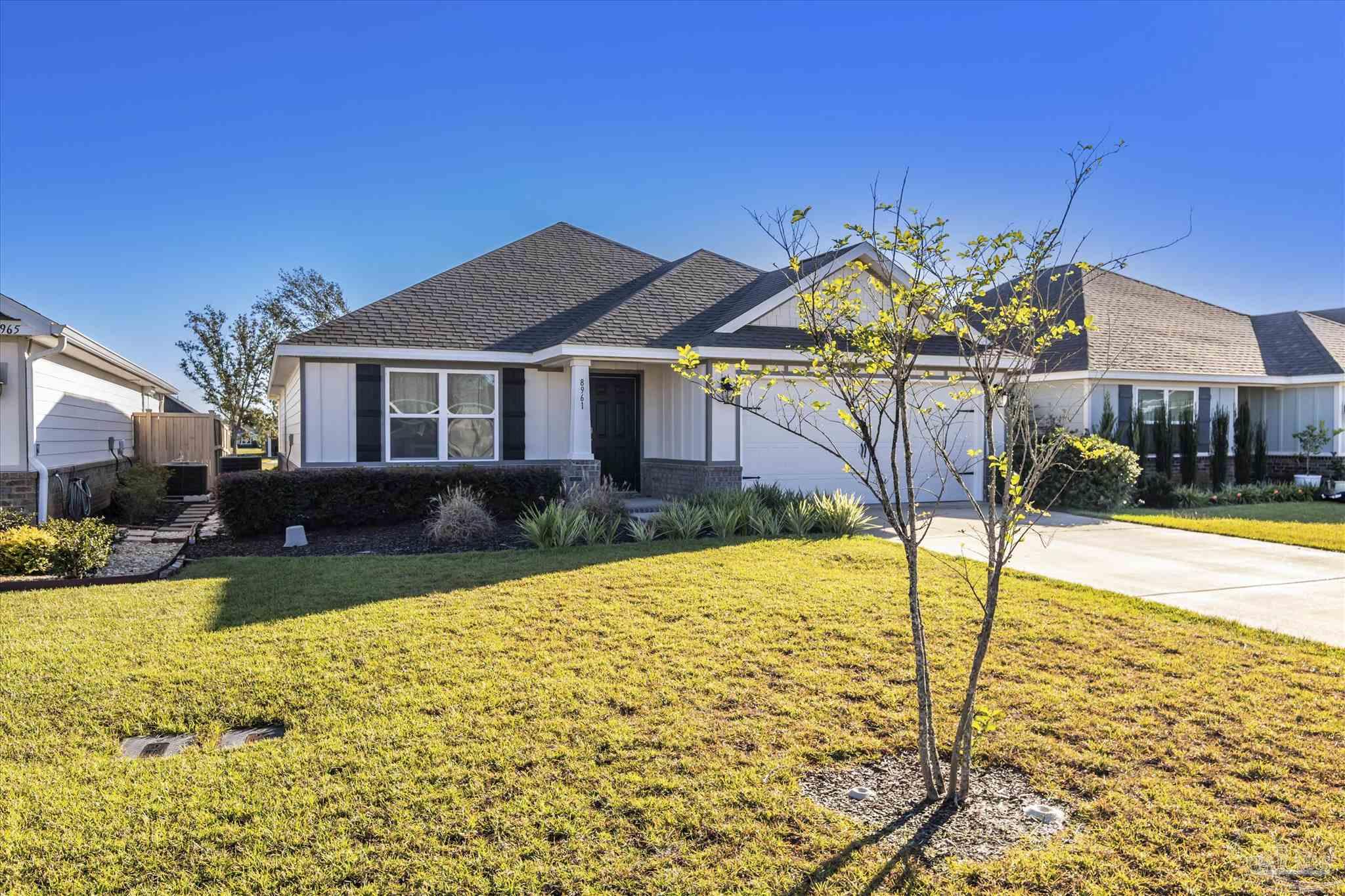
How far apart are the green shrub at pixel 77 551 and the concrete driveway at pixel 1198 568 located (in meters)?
9.27

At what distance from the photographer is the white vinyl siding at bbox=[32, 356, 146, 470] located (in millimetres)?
11375

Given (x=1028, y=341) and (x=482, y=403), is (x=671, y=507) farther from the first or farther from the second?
(x=1028, y=341)

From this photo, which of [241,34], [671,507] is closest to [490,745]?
[671,507]

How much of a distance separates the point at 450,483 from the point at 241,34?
7726 millimetres

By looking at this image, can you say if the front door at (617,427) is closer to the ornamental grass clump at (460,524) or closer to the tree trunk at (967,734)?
the ornamental grass clump at (460,524)

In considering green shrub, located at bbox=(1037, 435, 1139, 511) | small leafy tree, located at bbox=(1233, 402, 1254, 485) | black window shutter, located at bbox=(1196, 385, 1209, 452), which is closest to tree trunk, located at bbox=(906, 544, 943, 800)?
green shrub, located at bbox=(1037, 435, 1139, 511)

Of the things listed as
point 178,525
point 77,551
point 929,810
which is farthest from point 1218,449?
point 178,525

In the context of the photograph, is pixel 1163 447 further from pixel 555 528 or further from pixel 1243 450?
pixel 555 528

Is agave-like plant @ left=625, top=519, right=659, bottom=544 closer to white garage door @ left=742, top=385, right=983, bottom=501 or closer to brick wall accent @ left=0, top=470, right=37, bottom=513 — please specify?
white garage door @ left=742, top=385, right=983, bottom=501

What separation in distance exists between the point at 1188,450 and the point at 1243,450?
2.33m

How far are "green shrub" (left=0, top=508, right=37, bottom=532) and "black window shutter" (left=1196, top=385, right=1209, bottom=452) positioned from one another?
76.6ft

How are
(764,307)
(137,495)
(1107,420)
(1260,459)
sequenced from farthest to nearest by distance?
(1260,459) < (1107,420) < (764,307) < (137,495)

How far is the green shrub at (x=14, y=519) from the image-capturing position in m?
9.41

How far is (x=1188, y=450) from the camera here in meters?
18.3
